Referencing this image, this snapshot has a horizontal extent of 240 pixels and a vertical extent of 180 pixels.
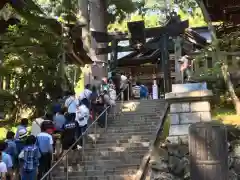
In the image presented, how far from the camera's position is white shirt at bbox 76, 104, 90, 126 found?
9.37 metres

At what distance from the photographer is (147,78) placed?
1037 inches

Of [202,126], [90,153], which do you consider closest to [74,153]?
[90,153]

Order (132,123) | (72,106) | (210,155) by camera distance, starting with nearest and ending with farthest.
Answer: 1. (210,155)
2. (72,106)
3. (132,123)

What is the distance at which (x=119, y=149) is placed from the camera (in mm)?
9914

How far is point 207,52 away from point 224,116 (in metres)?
4.90

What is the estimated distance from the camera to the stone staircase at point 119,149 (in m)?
8.73

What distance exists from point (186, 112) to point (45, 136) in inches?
131

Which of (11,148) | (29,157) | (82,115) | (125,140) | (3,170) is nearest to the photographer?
(3,170)

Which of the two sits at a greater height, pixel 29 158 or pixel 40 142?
pixel 40 142

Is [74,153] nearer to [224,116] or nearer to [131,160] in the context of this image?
[131,160]

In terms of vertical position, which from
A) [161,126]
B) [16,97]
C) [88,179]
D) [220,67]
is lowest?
[88,179]

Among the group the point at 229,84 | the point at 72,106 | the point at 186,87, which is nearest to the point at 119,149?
the point at 72,106

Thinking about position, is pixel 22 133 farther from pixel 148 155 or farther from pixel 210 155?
pixel 210 155

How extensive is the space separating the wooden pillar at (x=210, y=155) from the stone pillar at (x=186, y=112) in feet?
19.4
